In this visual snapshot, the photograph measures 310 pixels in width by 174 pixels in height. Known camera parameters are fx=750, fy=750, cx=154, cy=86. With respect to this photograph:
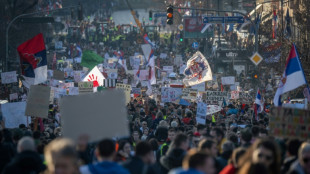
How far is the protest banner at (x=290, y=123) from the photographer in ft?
32.3

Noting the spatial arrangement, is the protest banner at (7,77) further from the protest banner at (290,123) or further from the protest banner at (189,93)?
the protest banner at (290,123)

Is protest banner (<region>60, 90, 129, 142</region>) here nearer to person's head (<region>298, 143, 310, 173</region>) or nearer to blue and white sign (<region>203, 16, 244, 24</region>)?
person's head (<region>298, 143, 310, 173</region>)

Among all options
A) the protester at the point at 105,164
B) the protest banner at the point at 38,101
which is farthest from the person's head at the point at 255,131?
the protest banner at the point at 38,101

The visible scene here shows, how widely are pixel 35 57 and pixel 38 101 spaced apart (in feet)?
16.7

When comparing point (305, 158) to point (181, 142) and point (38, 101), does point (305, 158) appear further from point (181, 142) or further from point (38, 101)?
point (38, 101)

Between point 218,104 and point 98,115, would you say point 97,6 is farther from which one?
point 98,115

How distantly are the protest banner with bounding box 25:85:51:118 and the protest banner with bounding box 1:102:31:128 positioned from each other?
0.86 meters

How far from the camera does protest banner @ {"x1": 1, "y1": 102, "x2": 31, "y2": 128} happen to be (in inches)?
673

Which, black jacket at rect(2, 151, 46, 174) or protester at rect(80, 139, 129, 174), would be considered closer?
protester at rect(80, 139, 129, 174)

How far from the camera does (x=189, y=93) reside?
2414 cm

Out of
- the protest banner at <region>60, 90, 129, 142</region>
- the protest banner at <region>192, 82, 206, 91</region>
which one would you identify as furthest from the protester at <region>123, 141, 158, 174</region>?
the protest banner at <region>192, 82, 206, 91</region>

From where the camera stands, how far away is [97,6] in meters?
121

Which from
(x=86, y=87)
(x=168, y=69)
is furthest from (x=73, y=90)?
(x=168, y=69)

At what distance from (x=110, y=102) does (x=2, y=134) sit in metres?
3.03
